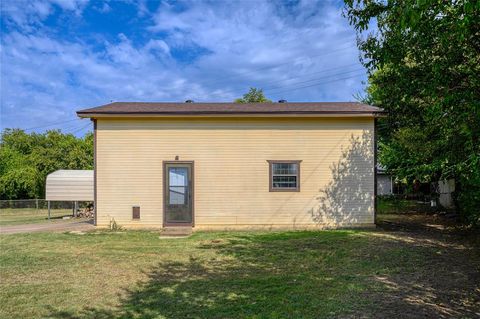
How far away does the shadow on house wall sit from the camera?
1169 cm

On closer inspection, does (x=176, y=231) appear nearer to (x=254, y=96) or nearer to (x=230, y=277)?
(x=230, y=277)

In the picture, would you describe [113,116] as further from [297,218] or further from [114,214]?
[297,218]

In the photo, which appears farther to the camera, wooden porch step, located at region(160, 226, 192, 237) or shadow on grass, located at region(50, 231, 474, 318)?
wooden porch step, located at region(160, 226, 192, 237)

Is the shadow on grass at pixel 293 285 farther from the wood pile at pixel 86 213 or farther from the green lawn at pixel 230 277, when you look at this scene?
the wood pile at pixel 86 213

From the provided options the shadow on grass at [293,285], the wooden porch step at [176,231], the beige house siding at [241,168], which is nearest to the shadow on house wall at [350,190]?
the beige house siding at [241,168]

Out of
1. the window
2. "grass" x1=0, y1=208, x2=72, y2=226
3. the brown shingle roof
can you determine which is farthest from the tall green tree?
the window

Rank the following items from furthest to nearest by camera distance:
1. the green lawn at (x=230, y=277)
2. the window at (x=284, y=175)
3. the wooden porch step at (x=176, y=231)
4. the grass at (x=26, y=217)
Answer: the grass at (x=26, y=217) → the window at (x=284, y=175) → the wooden porch step at (x=176, y=231) → the green lawn at (x=230, y=277)

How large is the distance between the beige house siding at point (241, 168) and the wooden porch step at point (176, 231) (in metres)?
0.43

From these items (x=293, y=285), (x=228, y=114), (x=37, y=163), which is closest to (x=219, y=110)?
(x=228, y=114)

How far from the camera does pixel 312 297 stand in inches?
202

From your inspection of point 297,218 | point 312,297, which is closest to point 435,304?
point 312,297

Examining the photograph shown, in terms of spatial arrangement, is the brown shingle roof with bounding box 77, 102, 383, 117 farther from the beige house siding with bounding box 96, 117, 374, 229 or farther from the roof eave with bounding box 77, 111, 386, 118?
the beige house siding with bounding box 96, 117, 374, 229

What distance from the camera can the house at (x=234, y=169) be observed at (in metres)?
11.7

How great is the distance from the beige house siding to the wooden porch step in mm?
427
